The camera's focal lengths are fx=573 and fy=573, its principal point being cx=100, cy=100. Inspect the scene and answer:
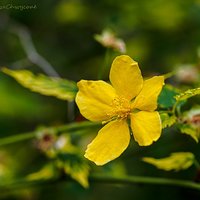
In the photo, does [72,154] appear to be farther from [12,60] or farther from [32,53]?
[12,60]

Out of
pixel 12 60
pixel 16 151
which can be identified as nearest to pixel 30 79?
pixel 16 151

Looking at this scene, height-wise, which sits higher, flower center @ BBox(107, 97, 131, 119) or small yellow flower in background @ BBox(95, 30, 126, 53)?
flower center @ BBox(107, 97, 131, 119)

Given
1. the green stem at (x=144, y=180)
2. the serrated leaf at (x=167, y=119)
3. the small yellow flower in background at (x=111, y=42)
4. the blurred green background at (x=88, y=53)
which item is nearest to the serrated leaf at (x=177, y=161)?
the green stem at (x=144, y=180)

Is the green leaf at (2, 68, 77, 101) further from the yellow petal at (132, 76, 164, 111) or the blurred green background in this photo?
the blurred green background

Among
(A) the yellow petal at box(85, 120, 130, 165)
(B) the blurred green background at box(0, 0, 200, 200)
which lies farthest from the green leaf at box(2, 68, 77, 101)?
(B) the blurred green background at box(0, 0, 200, 200)

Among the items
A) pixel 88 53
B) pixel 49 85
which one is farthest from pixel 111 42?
pixel 88 53

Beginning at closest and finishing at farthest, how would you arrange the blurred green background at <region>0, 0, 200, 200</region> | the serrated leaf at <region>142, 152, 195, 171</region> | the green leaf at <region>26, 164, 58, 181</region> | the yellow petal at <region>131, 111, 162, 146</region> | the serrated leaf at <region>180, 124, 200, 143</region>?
the yellow petal at <region>131, 111, 162, 146</region>, the serrated leaf at <region>180, 124, 200, 143</region>, the serrated leaf at <region>142, 152, 195, 171</region>, the green leaf at <region>26, 164, 58, 181</region>, the blurred green background at <region>0, 0, 200, 200</region>

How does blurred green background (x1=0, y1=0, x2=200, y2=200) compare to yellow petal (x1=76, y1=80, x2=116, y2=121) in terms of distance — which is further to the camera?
blurred green background (x1=0, y1=0, x2=200, y2=200)
